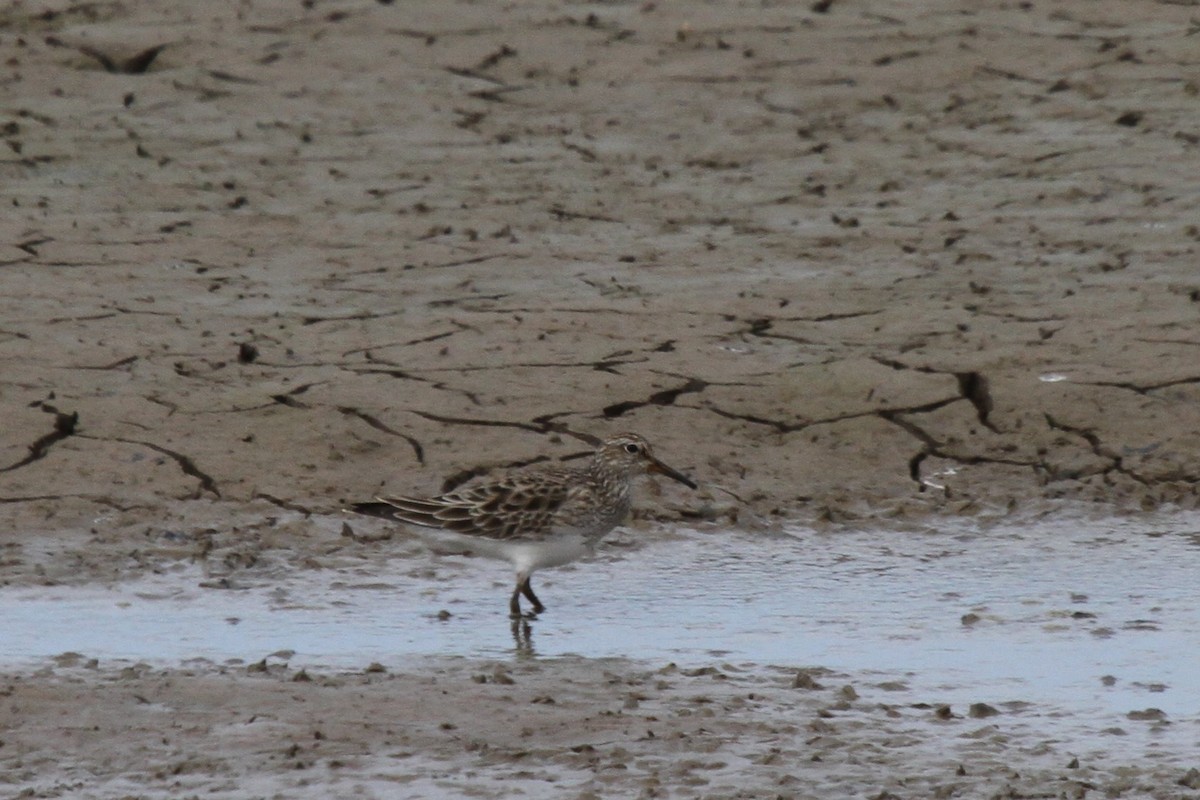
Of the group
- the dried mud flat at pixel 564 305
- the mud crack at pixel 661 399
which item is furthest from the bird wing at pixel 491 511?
the mud crack at pixel 661 399

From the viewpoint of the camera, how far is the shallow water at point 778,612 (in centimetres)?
702

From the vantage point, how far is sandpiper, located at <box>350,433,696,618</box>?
7770mm

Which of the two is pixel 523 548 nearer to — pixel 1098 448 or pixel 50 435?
pixel 50 435

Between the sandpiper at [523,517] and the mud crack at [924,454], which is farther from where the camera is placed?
the mud crack at [924,454]

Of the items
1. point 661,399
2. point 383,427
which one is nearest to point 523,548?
point 383,427

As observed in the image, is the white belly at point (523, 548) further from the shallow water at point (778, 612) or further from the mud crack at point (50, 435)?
the mud crack at point (50, 435)

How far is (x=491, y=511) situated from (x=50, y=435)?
7.82ft

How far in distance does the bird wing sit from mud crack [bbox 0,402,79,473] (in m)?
1.89

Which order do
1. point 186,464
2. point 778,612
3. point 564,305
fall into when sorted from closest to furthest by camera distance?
point 778,612, point 186,464, point 564,305

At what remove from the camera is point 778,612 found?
766cm

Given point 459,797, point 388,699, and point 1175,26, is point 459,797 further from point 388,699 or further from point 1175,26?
point 1175,26

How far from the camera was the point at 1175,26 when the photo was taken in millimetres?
14984

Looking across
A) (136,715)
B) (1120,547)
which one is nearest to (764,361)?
(1120,547)

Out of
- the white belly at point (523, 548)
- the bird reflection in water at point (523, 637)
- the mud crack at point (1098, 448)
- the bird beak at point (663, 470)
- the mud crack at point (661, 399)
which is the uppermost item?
the bird beak at point (663, 470)
